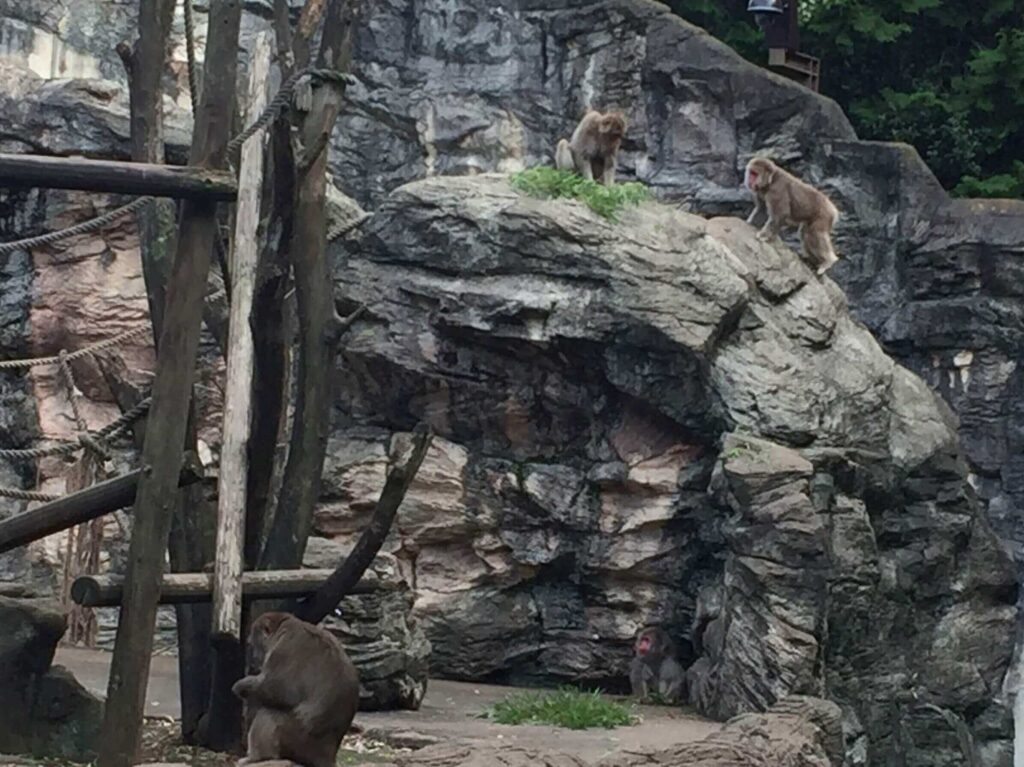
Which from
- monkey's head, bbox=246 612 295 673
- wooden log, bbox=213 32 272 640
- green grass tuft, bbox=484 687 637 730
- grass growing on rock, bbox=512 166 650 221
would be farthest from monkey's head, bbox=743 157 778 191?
monkey's head, bbox=246 612 295 673

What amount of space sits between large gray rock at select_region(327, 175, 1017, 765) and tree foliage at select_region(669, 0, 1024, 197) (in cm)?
625

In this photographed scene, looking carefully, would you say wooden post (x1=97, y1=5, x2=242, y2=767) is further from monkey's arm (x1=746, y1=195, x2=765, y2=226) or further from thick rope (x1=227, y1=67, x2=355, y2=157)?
monkey's arm (x1=746, y1=195, x2=765, y2=226)

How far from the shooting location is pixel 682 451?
1352 centimetres

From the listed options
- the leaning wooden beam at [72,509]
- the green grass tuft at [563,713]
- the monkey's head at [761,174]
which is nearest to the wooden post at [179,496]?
the leaning wooden beam at [72,509]

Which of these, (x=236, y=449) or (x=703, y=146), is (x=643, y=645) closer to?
(x=236, y=449)

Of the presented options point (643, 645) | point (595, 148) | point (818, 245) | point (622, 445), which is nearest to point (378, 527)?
point (643, 645)

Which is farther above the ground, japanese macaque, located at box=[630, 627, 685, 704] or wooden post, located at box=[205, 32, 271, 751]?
A: wooden post, located at box=[205, 32, 271, 751]

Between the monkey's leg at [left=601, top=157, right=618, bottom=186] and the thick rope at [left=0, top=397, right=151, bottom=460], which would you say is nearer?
the thick rope at [left=0, top=397, right=151, bottom=460]

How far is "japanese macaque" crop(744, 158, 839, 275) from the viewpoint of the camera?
14.3 meters

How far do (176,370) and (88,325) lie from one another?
855cm

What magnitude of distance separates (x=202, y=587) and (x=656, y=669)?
659 cm

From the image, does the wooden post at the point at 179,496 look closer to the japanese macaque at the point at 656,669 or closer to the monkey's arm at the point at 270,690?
the monkey's arm at the point at 270,690

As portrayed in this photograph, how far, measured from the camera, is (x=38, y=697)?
776 centimetres

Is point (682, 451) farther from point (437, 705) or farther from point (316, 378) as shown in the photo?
point (316, 378)
